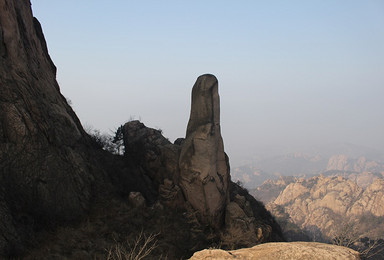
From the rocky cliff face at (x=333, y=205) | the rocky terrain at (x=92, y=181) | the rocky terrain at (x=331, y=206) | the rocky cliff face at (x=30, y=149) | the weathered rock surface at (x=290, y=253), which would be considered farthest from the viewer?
the rocky cliff face at (x=333, y=205)

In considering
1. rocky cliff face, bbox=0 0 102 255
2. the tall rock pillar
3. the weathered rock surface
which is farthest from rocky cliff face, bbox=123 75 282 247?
the weathered rock surface

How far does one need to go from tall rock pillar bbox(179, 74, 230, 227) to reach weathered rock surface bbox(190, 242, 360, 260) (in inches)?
513

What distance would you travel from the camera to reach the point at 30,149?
14.5 meters

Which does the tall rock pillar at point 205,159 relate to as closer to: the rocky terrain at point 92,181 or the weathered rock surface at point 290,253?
the rocky terrain at point 92,181

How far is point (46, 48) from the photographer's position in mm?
22234

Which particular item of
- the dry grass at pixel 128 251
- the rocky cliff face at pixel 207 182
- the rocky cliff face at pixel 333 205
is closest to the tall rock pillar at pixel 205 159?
the rocky cliff face at pixel 207 182

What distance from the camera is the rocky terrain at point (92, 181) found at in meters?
13.7

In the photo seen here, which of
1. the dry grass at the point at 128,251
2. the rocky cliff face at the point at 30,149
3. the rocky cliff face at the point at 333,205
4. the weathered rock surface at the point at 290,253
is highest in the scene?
the rocky cliff face at the point at 30,149

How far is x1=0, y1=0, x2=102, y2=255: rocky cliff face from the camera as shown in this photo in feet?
44.1

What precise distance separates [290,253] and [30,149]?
12311 millimetres

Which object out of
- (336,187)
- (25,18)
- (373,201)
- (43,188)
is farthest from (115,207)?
(336,187)

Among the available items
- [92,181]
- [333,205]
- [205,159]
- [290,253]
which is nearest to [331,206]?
[333,205]

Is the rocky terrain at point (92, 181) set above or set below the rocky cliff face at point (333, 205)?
Result: above

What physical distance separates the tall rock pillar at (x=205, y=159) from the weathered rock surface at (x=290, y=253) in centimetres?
1303
